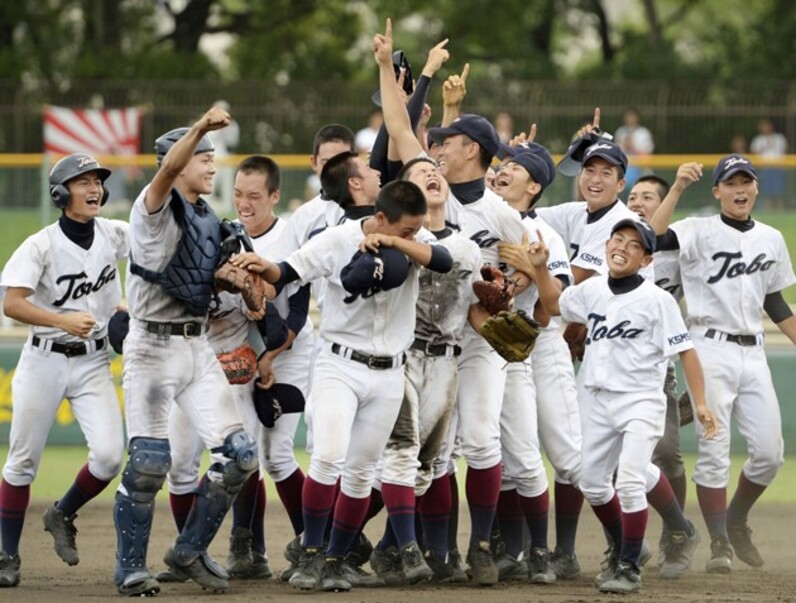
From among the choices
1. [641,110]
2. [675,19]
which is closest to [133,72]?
[641,110]

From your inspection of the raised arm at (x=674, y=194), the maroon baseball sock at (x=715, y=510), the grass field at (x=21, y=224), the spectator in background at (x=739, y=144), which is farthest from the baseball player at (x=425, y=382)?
the spectator in background at (x=739, y=144)

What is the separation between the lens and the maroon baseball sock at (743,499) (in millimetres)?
9406

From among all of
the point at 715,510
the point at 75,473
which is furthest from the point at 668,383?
the point at 75,473

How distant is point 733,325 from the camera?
925 centimetres

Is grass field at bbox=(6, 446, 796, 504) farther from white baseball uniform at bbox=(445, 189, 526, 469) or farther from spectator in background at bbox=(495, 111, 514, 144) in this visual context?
spectator in background at bbox=(495, 111, 514, 144)

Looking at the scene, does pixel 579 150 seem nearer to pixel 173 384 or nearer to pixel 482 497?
pixel 482 497

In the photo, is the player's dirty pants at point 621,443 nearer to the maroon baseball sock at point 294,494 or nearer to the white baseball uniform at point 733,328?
the white baseball uniform at point 733,328

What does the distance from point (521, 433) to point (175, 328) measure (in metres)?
1.86

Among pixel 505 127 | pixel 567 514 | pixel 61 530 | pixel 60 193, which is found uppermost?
pixel 505 127

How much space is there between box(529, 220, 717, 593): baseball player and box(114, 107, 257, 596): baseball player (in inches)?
65.1

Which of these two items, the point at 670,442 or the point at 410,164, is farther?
the point at 670,442

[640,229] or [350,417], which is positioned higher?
[640,229]

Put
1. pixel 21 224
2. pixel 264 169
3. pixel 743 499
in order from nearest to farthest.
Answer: pixel 264 169 → pixel 743 499 → pixel 21 224

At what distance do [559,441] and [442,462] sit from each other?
0.68 meters
